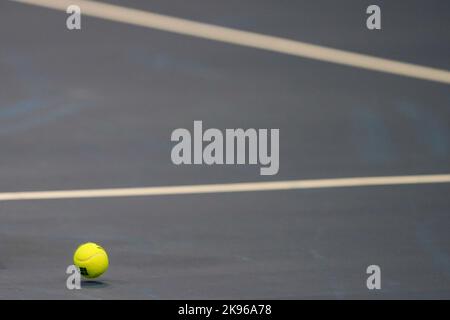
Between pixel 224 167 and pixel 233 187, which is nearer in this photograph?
pixel 233 187

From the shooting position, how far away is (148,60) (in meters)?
13.1

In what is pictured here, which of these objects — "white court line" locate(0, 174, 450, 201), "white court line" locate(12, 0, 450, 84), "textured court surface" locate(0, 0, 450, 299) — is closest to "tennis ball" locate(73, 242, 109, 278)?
"textured court surface" locate(0, 0, 450, 299)

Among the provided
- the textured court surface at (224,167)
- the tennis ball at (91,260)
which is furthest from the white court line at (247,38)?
the tennis ball at (91,260)

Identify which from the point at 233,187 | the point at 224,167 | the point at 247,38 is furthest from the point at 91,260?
the point at 247,38

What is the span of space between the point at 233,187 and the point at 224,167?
499 millimetres

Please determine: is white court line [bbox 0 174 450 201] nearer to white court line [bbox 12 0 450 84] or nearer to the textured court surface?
the textured court surface

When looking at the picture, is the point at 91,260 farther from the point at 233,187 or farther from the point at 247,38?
the point at 247,38

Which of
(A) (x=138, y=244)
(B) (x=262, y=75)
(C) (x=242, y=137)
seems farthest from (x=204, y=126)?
(A) (x=138, y=244)

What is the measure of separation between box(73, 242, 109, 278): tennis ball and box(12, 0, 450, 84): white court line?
523 cm

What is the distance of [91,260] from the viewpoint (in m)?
8.08

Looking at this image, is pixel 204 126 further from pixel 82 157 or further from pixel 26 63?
pixel 26 63

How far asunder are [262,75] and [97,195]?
2860 millimetres

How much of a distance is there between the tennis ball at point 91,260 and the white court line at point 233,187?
229 centimetres

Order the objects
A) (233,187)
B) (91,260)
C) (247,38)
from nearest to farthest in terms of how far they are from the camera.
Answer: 1. (91,260)
2. (233,187)
3. (247,38)
